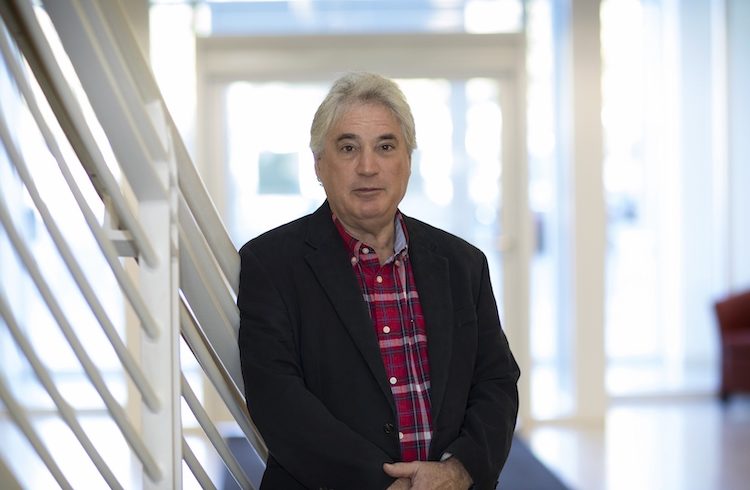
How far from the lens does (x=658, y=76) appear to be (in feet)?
23.6

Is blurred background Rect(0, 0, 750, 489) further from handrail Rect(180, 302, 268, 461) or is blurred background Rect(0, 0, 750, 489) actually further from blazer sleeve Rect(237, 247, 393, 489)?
blazer sleeve Rect(237, 247, 393, 489)

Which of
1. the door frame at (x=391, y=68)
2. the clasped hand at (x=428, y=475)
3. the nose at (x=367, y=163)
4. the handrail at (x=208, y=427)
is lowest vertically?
the clasped hand at (x=428, y=475)

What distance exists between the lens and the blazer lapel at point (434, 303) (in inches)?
72.2

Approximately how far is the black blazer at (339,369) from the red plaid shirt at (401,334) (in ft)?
0.08

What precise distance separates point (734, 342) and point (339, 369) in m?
5.31

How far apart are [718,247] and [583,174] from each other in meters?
1.65

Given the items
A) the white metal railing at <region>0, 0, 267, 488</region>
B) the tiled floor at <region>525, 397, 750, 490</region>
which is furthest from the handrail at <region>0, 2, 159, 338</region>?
the tiled floor at <region>525, 397, 750, 490</region>

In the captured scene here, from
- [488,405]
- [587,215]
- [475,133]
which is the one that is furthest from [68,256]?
[587,215]

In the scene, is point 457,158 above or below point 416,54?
below

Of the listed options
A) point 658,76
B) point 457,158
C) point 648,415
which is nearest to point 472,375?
point 457,158

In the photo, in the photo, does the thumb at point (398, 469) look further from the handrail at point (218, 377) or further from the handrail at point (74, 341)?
the handrail at point (74, 341)

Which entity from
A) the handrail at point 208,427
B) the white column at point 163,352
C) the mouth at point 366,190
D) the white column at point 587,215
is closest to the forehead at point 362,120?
the mouth at point 366,190

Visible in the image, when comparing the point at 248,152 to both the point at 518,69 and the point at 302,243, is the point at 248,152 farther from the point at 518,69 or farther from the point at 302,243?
the point at 302,243

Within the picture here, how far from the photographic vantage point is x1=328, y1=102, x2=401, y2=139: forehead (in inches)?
73.5
